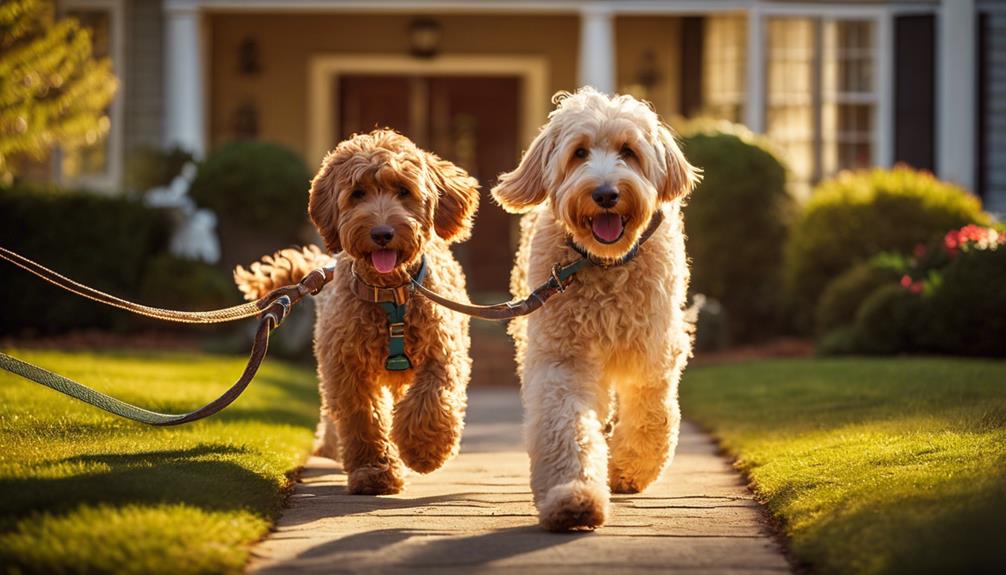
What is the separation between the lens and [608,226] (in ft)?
16.8

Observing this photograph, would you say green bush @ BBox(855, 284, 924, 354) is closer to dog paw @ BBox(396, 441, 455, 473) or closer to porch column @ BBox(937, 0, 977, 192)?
porch column @ BBox(937, 0, 977, 192)

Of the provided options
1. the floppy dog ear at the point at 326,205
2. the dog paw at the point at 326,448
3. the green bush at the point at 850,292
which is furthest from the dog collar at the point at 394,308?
the green bush at the point at 850,292

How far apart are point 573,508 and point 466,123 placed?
14.1 metres

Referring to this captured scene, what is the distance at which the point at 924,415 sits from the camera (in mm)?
6910

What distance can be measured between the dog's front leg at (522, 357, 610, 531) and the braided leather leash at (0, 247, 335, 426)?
3.52ft

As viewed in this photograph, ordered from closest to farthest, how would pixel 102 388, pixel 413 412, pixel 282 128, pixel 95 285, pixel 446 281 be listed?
pixel 413 412, pixel 446 281, pixel 102 388, pixel 95 285, pixel 282 128

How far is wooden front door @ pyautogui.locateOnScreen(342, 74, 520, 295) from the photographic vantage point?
18.2 m

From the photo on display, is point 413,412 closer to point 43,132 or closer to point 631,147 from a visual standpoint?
point 631,147

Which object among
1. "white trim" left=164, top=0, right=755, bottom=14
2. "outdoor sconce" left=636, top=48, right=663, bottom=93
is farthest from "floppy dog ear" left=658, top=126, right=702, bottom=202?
"outdoor sconce" left=636, top=48, right=663, bottom=93

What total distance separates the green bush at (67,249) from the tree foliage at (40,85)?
0.55 m

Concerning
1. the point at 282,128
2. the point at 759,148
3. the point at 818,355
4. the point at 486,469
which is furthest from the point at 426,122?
the point at 486,469

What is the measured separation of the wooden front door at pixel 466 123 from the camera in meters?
18.2

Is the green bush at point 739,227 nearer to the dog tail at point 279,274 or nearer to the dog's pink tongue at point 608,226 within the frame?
the dog tail at point 279,274

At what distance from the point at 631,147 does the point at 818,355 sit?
742cm
